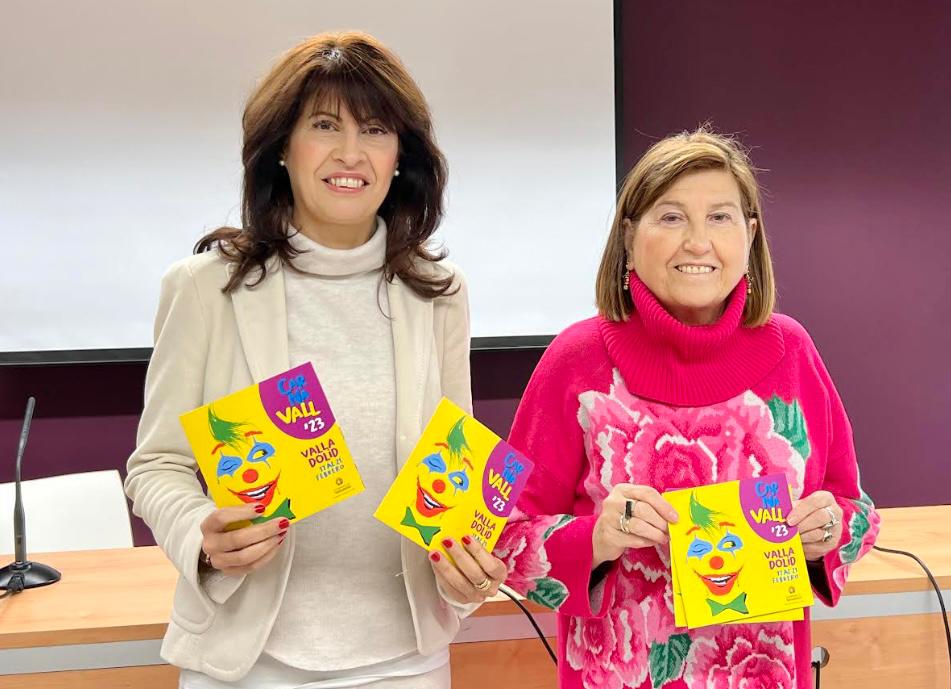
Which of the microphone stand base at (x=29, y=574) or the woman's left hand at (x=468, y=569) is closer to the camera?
the woman's left hand at (x=468, y=569)

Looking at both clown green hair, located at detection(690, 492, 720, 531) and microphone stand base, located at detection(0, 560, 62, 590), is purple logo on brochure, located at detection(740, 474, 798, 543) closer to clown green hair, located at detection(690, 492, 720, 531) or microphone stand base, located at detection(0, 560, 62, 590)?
clown green hair, located at detection(690, 492, 720, 531)

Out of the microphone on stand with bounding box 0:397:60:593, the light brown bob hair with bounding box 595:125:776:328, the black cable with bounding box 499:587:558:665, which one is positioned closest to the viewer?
the light brown bob hair with bounding box 595:125:776:328

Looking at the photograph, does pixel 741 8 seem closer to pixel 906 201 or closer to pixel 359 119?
Result: pixel 906 201

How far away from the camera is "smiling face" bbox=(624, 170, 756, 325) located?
4.58 feet

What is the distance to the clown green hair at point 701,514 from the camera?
51.9 inches

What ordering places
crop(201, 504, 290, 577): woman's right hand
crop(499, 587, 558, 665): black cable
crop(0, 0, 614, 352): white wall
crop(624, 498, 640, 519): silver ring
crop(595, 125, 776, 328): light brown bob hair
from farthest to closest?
crop(0, 0, 614, 352): white wall
crop(499, 587, 558, 665): black cable
crop(595, 125, 776, 328): light brown bob hair
crop(624, 498, 640, 519): silver ring
crop(201, 504, 290, 577): woman's right hand

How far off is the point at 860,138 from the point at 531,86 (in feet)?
4.55

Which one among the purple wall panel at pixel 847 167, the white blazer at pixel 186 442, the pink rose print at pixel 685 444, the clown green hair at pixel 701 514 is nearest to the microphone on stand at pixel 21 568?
the white blazer at pixel 186 442

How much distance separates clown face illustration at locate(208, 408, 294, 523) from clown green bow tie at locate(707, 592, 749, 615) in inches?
22.5

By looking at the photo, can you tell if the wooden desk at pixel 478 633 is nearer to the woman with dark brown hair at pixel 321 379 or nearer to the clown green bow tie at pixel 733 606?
the woman with dark brown hair at pixel 321 379

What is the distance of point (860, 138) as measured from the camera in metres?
3.88

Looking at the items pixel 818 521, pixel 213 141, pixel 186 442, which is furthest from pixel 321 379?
pixel 213 141

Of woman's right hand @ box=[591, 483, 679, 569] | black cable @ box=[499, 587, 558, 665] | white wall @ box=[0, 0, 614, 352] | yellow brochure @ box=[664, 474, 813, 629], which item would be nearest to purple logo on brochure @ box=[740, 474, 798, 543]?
yellow brochure @ box=[664, 474, 813, 629]

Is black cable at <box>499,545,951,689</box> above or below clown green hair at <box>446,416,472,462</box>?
below
